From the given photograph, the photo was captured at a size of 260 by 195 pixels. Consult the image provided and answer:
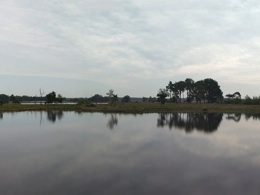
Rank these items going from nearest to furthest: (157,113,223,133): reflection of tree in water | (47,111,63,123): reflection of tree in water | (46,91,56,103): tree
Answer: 1. (157,113,223,133): reflection of tree in water
2. (47,111,63,123): reflection of tree in water
3. (46,91,56,103): tree

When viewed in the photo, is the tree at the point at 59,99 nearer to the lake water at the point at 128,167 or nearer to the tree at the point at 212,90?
the tree at the point at 212,90

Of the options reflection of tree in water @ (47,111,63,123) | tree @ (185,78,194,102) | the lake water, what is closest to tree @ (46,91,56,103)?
reflection of tree in water @ (47,111,63,123)

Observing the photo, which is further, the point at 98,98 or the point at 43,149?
the point at 98,98

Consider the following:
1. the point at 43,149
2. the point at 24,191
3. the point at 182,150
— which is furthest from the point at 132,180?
the point at 43,149

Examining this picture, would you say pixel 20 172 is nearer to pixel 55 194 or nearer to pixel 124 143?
pixel 55 194

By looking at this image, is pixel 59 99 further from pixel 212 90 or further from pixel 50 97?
pixel 212 90

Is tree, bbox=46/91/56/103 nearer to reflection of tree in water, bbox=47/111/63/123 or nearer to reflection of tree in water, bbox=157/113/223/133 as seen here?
reflection of tree in water, bbox=47/111/63/123

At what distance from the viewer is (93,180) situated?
44.2ft

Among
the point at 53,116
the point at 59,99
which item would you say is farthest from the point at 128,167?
the point at 59,99

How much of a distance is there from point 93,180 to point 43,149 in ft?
30.6

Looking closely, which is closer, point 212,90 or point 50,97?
point 50,97

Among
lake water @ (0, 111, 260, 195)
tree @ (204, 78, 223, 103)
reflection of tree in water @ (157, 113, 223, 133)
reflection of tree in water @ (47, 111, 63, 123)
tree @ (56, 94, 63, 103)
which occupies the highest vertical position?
tree @ (204, 78, 223, 103)

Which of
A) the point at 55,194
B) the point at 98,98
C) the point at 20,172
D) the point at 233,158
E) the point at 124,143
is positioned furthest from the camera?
the point at 98,98

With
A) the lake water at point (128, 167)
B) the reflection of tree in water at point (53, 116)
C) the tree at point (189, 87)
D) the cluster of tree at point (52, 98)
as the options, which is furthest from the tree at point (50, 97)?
the lake water at point (128, 167)
